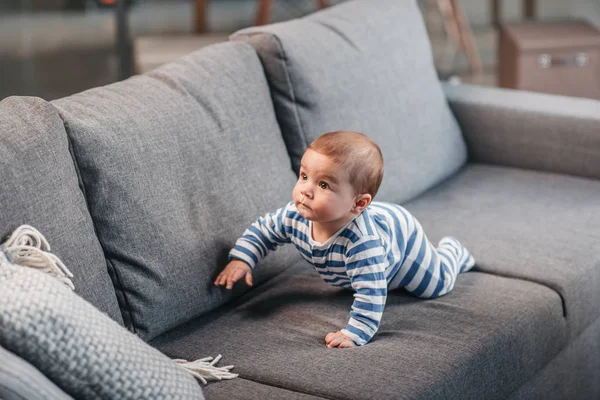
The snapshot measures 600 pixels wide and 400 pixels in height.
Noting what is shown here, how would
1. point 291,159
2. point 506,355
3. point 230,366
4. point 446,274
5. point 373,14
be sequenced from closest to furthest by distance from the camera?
point 230,366
point 506,355
point 446,274
point 291,159
point 373,14

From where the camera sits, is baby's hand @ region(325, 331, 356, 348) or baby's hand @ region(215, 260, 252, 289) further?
baby's hand @ region(215, 260, 252, 289)

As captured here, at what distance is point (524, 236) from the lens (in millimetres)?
2273

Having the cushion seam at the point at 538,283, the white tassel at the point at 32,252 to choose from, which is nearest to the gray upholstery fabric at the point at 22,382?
the white tassel at the point at 32,252

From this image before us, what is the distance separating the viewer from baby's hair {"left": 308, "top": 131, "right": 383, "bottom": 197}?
1.76 m

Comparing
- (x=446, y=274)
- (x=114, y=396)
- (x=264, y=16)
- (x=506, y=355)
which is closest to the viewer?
(x=114, y=396)

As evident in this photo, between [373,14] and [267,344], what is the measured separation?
3.72 ft

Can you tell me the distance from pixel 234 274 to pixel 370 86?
0.77m

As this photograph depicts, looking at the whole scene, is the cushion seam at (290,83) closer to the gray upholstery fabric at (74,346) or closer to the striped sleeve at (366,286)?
the striped sleeve at (366,286)

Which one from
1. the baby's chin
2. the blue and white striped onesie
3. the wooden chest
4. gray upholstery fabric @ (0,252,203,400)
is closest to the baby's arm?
the blue and white striped onesie

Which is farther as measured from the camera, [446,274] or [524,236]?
[524,236]

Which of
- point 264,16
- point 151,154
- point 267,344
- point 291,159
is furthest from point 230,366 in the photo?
point 264,16

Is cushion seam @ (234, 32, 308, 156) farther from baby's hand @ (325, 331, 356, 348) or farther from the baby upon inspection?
baby's hand @ (325, 331, 356, 348)

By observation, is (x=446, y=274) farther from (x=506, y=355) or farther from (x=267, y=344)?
(x=267, y=344)

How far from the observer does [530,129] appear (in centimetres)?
273
